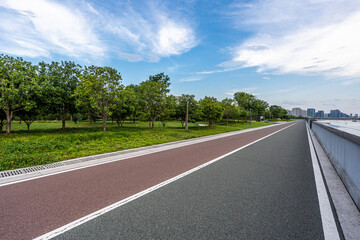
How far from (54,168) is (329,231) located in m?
7.97

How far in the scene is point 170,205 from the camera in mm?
3545

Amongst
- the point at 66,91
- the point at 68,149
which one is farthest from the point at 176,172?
the point at 66,91

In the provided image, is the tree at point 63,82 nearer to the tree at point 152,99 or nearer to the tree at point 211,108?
the tree at point 152,99

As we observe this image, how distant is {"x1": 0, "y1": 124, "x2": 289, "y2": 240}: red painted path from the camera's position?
292cm

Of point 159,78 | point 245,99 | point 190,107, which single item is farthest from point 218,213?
point 245,99

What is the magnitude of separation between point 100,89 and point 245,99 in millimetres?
81285

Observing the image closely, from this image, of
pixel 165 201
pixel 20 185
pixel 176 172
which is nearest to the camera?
pixel 165 201

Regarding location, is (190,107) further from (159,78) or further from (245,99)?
(245,99)

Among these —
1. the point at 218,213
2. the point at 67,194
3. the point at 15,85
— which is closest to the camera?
the point at 218,213

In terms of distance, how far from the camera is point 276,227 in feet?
9.37

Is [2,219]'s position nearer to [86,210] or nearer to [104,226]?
[86,210]

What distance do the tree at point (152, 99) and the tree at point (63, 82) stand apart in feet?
23.6

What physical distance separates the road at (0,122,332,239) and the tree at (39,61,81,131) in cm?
1221

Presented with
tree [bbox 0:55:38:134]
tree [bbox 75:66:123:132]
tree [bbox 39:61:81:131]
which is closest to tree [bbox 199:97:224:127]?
tree [bbox 75:66:123:132]
